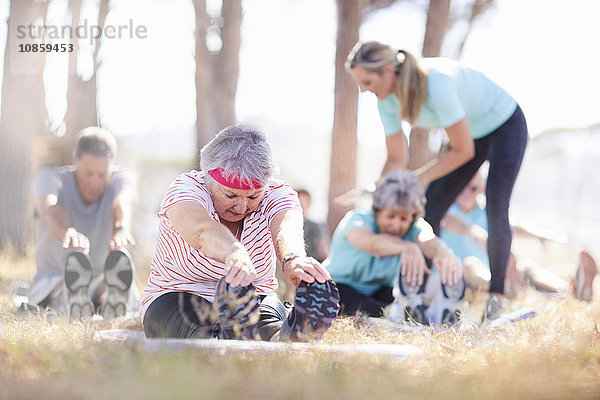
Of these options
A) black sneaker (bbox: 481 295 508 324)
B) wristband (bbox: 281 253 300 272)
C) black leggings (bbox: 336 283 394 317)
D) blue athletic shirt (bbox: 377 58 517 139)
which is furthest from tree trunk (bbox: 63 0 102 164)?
wristband (bbox: 281 253 300 272)

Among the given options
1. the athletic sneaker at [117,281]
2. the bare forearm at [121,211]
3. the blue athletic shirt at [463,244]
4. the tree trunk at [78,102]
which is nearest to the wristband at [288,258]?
the athletic sneaker at [117,281]

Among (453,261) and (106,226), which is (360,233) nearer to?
(453,261)

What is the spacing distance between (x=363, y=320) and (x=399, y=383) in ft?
4.86

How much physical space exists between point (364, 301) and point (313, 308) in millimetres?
1548

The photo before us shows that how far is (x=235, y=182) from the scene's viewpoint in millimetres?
2373

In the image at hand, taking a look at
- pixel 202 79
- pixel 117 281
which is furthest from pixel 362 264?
pixel 202 79

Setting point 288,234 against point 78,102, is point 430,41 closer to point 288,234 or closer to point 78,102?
point 78,102

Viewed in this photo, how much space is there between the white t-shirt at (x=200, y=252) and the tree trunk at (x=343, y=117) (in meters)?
4.29

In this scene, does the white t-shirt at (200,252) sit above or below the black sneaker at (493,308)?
above

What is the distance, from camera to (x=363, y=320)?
3.37 meters

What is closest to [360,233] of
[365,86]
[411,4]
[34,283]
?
[365,86]

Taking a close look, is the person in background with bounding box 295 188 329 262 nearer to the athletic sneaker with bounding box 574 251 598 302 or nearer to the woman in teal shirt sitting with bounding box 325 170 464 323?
the woman in teal shirt sitting with bounding box 325 170 464 323

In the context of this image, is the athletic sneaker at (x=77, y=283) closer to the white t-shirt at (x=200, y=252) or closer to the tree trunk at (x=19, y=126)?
the white t-shirt at (x=200, y=252)

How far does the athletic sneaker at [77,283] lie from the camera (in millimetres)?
3629
